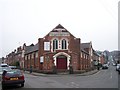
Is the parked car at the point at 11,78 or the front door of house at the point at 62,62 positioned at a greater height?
the front door of house at the point at 62,62

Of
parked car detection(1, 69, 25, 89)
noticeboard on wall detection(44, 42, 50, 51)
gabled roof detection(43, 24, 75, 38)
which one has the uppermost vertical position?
gabled roof detection(43, 24, 75, 38)

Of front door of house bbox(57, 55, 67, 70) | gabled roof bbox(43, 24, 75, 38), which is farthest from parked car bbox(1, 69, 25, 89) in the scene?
gabled roof bbox(43, 24, 75, 38)

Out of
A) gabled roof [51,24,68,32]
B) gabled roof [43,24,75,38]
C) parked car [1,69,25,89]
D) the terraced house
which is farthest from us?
gabled roof [51,24,68,32]

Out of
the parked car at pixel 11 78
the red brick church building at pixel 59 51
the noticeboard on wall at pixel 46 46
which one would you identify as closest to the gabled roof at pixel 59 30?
the red brick church building at pixel 59 51

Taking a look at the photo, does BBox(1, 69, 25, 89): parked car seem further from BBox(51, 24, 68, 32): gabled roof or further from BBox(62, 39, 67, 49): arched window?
BBox(51, 24, 68, 32): gabled roof

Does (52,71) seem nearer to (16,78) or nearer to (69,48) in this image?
(69,48)

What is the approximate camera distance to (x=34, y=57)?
5412 centimetres

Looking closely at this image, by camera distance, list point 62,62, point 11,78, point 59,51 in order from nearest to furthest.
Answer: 1. point 11,78
2. point 62,62
3. point 59,51

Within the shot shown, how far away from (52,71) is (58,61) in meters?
3.53

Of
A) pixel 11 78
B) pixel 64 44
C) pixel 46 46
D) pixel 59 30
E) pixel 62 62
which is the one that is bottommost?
pixel 11 78

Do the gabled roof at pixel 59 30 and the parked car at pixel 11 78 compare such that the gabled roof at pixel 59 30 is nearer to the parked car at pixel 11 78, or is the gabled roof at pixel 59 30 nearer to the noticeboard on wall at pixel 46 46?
the noticeboard on wall at pixel 46 46

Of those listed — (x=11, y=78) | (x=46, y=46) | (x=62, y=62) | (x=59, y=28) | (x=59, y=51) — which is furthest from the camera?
(x=59, y=28)

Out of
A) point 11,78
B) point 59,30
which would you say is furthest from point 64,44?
point 11,78

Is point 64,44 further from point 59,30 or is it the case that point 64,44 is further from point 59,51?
point 59,30
